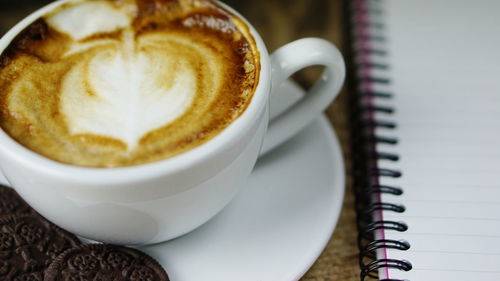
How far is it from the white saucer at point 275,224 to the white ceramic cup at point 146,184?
5cm

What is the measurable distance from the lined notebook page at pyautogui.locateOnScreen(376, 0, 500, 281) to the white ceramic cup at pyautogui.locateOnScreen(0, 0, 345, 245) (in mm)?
282

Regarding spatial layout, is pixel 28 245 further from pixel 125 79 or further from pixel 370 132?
pixel 370 132

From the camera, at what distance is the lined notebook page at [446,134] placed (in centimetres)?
84

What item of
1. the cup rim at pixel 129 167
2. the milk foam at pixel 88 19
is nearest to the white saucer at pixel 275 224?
the cup rim at pixel 129 167

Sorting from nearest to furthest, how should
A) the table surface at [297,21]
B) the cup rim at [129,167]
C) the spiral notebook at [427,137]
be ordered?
the cup rim at [129,167] → the spiral notebook at [427,137] → the table surface at [297,21]

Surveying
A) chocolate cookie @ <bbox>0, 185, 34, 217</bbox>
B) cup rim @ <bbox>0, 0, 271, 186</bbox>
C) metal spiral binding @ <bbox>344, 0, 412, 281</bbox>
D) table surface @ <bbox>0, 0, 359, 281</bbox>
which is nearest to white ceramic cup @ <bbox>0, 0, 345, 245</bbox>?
cup rim @ <bbox>0, 0, 271, 186</bbox>

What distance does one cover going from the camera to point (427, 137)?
1.04 metres

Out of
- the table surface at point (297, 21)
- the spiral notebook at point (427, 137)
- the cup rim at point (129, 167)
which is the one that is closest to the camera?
the cup rim at point (129, 167)

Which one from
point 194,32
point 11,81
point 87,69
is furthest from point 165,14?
point 11,81

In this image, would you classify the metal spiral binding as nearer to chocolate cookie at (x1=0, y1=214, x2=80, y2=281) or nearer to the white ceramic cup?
the white ceramic cup

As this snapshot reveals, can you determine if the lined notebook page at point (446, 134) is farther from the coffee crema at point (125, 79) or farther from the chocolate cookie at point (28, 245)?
the chocolate cookie at point (28, 245)

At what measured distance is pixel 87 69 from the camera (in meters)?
0.86

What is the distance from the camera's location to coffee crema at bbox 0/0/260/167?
75 centimetres

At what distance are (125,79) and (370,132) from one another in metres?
0.48
